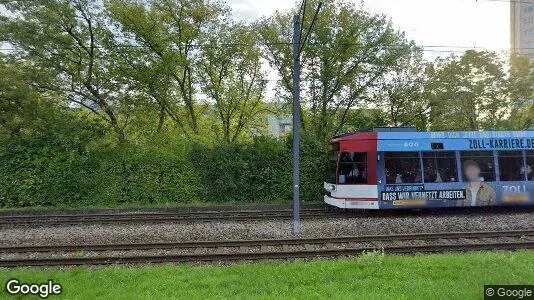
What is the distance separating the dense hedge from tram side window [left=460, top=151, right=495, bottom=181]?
6796 mm

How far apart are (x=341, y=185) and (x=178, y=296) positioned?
28.2ft

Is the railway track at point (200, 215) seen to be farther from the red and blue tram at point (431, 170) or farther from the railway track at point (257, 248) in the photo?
the railway track at point (257, 248)

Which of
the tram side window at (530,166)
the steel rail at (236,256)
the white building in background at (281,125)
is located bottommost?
the steel rail at (236,256)

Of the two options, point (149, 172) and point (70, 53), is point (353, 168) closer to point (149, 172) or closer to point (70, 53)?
point (149, 172)

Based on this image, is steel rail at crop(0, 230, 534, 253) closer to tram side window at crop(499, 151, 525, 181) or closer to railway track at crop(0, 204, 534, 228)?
railway track at crop(0, 204, 534, 228)

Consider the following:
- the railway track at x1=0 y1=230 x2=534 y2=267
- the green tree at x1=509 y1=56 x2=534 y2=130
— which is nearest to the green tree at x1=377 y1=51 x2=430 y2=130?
the green tree at x1=509 y1=56 x2=534 y2=130

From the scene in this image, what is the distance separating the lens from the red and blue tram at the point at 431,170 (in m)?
13.1

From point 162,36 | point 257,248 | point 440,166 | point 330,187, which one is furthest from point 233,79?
point 257,248

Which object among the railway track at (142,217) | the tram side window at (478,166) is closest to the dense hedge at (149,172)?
the railway track at (142,217)

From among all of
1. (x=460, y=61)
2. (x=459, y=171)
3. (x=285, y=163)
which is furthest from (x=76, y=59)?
(x=460, y=61)

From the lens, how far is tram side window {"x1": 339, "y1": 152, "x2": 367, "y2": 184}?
1320cm

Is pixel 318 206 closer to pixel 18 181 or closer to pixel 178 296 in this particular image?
pixel 178 296

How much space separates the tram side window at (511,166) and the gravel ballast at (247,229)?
4.81 ft

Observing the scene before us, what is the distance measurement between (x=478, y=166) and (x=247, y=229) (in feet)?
29.6
